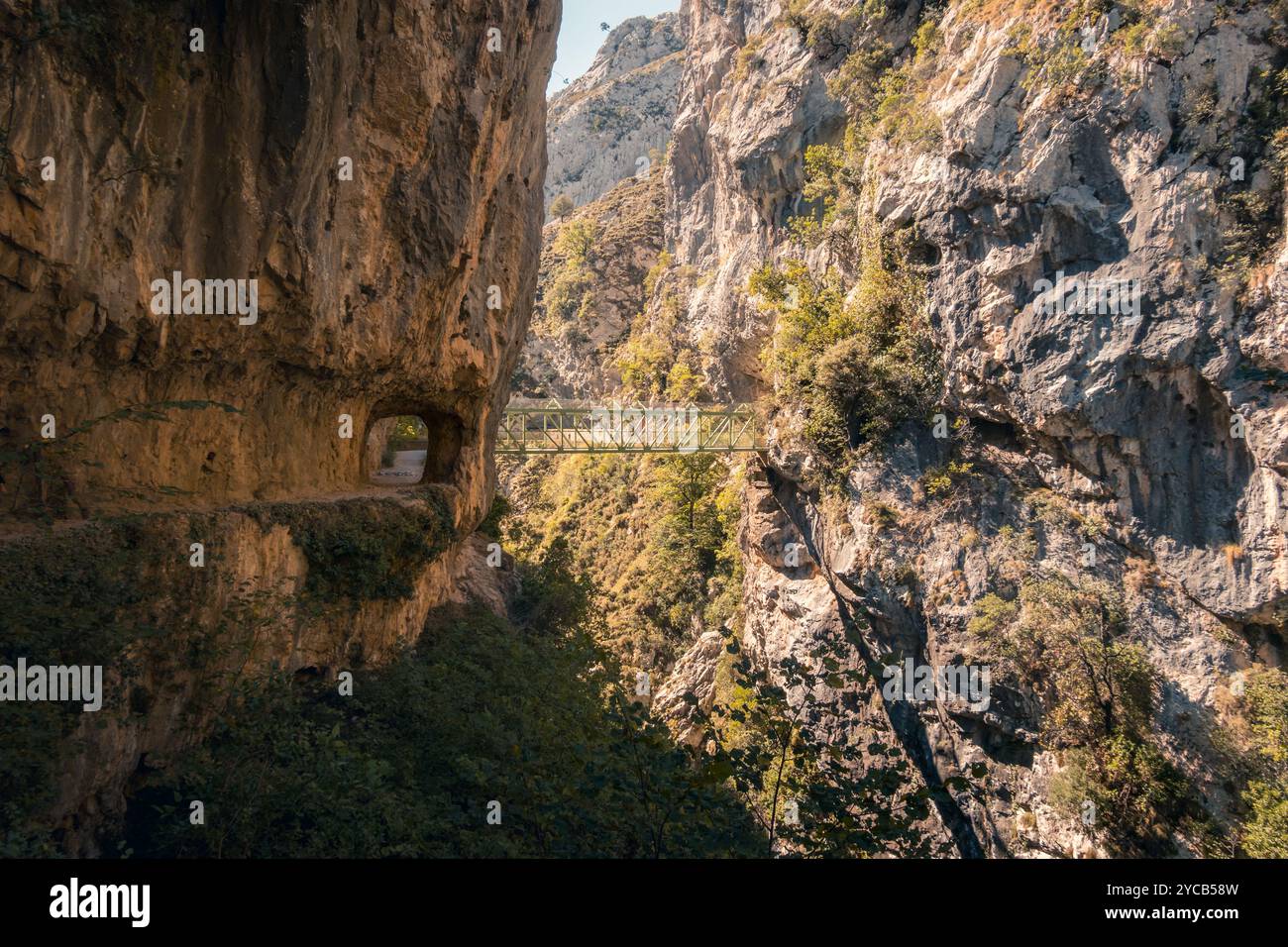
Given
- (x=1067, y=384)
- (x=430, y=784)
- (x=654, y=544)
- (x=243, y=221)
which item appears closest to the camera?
(x=243, y=221)

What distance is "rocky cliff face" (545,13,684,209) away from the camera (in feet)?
208

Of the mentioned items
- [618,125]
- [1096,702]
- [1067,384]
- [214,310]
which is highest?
[618,125]

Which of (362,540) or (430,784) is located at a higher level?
(362,540)

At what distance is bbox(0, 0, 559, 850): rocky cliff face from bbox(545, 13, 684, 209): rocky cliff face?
56.2 meters

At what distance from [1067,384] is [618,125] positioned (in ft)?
199

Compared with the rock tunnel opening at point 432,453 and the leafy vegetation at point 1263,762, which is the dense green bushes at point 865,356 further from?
the rock tunnel opening at point 432,453

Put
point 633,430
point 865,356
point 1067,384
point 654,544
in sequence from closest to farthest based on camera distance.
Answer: point 1067,384
point 865,356
point 633,430
point 654,544

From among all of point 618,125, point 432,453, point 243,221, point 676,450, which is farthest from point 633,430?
point 618,125

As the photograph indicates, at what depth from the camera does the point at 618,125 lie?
211ft

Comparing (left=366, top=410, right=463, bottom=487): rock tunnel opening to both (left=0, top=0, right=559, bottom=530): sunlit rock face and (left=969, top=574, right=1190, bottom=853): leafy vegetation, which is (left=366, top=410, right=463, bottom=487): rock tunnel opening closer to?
(left=0, top=0, right=559, bottom=530): sunlit rock face

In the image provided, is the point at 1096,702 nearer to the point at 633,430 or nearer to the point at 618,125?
the point at 633,430

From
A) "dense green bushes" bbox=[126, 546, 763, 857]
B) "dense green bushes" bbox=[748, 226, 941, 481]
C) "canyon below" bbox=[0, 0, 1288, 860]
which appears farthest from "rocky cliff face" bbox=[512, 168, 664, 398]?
"dense green bushes" bbox=[126, 546, 763, 857]

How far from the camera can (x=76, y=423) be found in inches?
235
